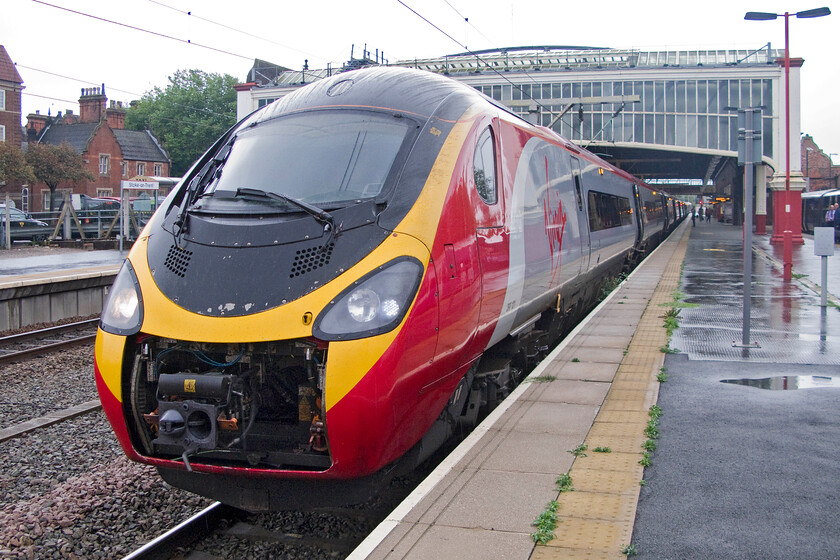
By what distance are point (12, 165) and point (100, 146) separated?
14.1 meters

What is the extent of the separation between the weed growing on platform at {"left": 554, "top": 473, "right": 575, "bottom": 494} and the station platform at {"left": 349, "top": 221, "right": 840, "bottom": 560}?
39 millimetres

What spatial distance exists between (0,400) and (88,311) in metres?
7.87

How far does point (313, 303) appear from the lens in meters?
4.02

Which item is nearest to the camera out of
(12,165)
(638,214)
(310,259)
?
(310,259)

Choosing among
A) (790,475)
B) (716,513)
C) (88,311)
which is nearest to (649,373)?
(790,475)

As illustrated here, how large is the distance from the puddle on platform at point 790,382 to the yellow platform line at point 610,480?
906mm

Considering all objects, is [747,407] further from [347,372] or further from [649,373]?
[347,372]

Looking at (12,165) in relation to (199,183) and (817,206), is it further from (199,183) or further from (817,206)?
(817,206)

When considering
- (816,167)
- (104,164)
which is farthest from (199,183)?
(816,167)

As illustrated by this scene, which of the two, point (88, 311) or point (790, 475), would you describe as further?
point (88, 311)

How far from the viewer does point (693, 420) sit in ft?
19.7

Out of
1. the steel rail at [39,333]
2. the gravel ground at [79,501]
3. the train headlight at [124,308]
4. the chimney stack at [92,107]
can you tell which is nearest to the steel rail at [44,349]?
the steel rail at [39,333]

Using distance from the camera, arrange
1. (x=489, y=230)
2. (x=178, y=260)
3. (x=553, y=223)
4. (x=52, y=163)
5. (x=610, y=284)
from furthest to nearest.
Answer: (x=52, y=163) → (x=610, y=284) → (x=553, y=223) → (x=489, y=230) → (x=178, y=260)

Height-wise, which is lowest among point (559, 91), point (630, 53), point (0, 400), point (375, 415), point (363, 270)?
point (0, 400)
